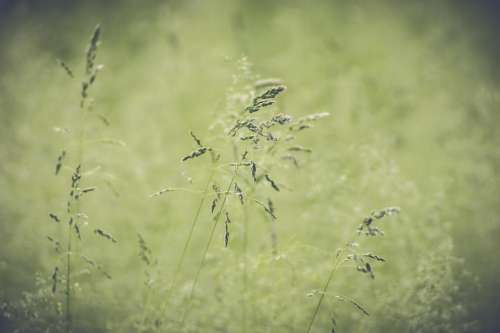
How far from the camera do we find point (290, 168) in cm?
326

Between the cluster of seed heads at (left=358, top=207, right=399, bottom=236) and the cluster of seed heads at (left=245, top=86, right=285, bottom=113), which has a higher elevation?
the cluster of seed heads at (left=245, top=86, right=285, bottom=113)

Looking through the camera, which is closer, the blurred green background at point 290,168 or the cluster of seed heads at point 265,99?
the cluster of seed heads at point 265,99

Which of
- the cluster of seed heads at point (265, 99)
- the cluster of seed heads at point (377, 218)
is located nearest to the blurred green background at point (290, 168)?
the cluster of seed heads at point (377, 218)

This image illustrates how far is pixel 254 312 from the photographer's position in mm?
2312

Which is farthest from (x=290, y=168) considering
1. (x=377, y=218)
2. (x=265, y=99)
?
(x=265, y=99)

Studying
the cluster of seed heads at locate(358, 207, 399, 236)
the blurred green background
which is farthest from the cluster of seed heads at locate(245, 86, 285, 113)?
the cluster of seed heads at locate(358, 207, 399, 236)

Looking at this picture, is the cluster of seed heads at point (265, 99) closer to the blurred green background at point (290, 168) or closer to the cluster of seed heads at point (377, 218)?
the blurred green background at point (290, 168)

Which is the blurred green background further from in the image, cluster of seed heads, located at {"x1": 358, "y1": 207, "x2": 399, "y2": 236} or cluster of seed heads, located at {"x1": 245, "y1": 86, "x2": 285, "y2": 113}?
cluster of seed heads, located at {"x1": 245, "y1": 86, "x2": 285, "y2": 113}

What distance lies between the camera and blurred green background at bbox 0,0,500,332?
2.36m

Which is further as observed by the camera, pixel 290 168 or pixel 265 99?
pixel 290 168

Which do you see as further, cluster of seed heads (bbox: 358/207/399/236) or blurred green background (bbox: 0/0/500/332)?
blurred green background (bbox: 0/0/500/332)

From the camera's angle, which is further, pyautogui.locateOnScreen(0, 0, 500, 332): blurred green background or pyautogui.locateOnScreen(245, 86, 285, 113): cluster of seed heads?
pyautogui.locateOnScreen(0, 0, 500, 332): blurred green background

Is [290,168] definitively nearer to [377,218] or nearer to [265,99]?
[377,218]

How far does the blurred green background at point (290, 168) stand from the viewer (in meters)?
2.36
